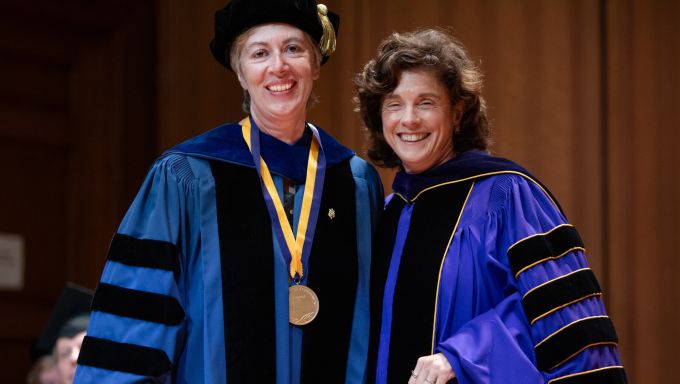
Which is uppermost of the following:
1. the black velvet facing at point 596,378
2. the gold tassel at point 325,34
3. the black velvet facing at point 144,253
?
the gold tassel at point 325,34

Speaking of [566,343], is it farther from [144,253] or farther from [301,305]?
[144,253]

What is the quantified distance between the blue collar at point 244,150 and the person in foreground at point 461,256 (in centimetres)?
31

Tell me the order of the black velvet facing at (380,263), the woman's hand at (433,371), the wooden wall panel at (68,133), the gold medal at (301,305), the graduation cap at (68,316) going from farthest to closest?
the wooden wall panel at (68,133) < the graduation cap at (68,316) < the black velvet facing at (380,263) < the gold medal at (301,305) < the woman's hand at (433,371)

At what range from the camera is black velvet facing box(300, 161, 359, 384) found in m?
3.37

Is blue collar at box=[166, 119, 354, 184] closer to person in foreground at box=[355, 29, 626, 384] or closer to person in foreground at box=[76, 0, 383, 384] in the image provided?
person in foreground at box=[76, 0, 383, 384]

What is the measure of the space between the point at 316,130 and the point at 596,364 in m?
1.17

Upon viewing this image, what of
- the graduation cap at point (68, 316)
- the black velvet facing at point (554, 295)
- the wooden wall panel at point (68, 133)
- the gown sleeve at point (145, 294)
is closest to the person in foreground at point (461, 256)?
the black velvet facing at point (554, 295)

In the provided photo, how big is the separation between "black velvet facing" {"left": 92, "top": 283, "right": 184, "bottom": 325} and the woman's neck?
0.65 meters

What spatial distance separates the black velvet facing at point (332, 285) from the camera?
11.1ft

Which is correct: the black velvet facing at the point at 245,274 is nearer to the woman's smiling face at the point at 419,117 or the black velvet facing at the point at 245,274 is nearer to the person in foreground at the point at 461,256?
the person in foreground at the point at 461,256

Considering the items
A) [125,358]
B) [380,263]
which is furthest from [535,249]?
[125,358]

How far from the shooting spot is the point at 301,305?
11.0 ft

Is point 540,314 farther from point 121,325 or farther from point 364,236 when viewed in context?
point 121,325

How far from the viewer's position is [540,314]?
3.16 metres
